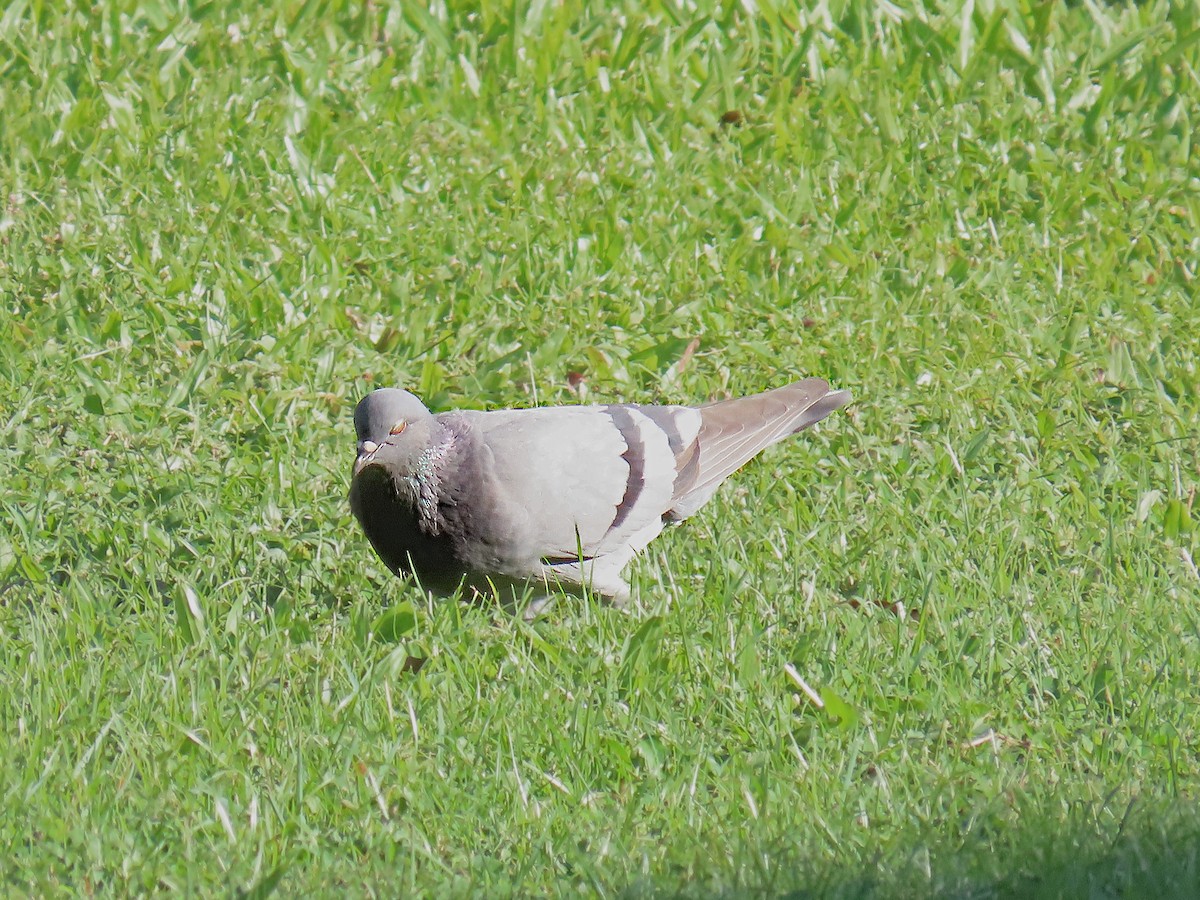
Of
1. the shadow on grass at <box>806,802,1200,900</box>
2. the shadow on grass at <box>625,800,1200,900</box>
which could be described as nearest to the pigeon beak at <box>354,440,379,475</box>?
the shadow on grass at <box>625,800,1200,900</box>

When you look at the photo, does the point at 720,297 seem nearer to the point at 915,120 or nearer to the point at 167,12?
the point at 915,120

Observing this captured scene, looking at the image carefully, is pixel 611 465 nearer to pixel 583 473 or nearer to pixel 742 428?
pixel 583 473

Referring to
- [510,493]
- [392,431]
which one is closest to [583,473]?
[510,493]

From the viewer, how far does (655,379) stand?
18.8 feet

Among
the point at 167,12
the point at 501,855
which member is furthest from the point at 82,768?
the point at 167,12

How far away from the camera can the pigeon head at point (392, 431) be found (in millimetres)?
4258

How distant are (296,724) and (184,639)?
1.93 feet

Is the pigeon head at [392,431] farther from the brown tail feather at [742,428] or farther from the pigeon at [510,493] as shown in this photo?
the brown tail feather at [742,428]

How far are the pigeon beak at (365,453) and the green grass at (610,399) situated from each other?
409 millimetres

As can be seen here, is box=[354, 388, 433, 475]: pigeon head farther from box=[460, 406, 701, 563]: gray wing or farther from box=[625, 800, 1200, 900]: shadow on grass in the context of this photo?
box=[625, 800, 1200, 900]: shadow on grass

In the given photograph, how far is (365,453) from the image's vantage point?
13.9 feet

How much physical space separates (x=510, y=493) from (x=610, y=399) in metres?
1.38

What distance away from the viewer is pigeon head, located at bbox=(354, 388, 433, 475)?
4.26 meters

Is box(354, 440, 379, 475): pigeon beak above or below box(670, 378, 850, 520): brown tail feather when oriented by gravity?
above
